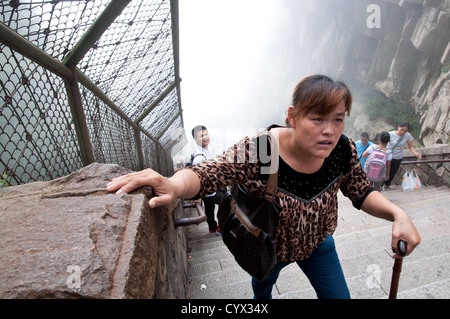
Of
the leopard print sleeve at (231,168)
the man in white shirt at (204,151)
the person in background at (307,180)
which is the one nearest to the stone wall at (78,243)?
the person in background at (307,180)

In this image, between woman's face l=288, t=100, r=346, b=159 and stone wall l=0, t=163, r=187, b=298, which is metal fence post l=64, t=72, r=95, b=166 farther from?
woman's face l=288, t=100, r=346, b=159

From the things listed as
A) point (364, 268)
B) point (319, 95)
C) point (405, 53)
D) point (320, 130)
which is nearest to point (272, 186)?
point (320, 130)

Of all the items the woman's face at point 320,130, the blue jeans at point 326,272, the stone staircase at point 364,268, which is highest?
the woman's face at point 320,130

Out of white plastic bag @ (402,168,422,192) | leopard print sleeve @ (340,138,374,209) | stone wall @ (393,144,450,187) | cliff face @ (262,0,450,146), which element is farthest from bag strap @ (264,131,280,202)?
cliff face @ (262,0,450,146)

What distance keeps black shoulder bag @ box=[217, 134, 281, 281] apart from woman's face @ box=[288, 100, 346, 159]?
Result: 0.61 feet

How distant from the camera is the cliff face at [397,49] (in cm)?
1480

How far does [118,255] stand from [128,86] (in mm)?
3220

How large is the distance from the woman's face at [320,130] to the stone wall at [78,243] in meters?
0.84

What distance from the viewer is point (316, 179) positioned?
1.37 meters

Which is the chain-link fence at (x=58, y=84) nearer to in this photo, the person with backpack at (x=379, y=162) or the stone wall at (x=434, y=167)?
the person with backpack at (x=379, y=162)

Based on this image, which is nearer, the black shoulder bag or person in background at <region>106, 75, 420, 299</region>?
person in background at <region>106, 75, 420, 299</region>

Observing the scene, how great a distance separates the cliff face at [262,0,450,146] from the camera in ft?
48.6

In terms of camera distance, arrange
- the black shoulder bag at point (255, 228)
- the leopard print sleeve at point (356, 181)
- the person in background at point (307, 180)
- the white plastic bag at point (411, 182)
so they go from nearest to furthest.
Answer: the person in background at point (307, 180) < the black shoulder bag at point (255, 228) < the leopard print sleeve at point (356, 181) < the white plastic bag at point (411, 182)

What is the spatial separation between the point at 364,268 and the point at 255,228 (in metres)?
2.02
